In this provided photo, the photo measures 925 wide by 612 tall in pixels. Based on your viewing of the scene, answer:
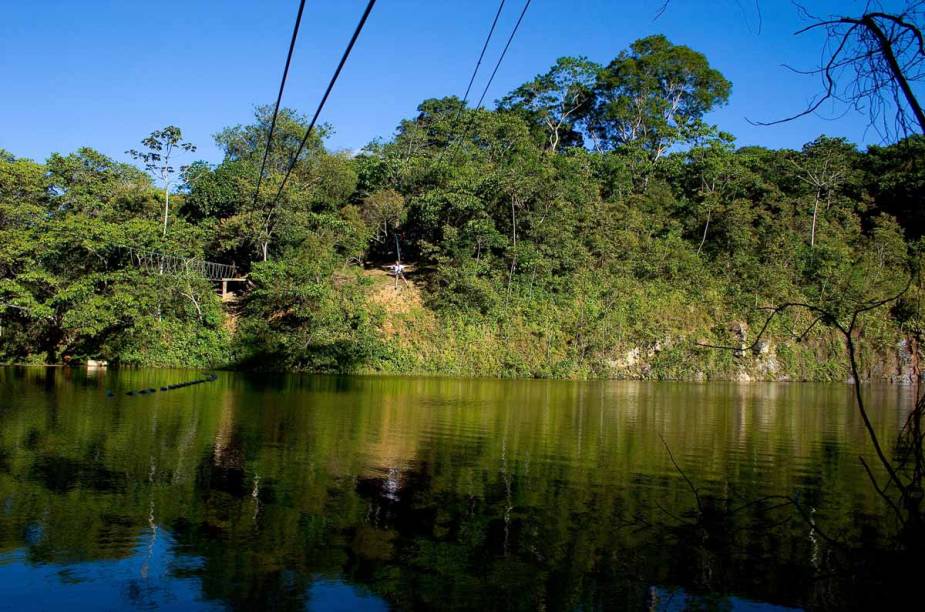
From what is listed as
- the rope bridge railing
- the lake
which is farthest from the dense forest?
the lake

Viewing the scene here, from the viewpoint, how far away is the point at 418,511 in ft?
28.7

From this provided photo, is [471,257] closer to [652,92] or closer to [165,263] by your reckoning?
[165,263]

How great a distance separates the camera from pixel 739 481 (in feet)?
35.9

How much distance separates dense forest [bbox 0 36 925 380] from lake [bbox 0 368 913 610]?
16.4 meters

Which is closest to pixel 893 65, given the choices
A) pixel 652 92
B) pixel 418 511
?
pixel 418 511

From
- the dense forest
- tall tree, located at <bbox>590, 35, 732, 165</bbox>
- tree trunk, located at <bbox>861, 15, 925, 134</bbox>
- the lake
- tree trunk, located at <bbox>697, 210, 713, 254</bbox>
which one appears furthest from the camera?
tall tree, located at <bbox>590, 35, 732, 165</bbox>

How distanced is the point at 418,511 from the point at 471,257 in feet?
99.5

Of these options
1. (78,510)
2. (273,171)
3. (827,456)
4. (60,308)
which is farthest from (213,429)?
(273,171)

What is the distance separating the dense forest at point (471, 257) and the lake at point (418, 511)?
16354 mm

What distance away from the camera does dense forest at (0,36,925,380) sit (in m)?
33.4

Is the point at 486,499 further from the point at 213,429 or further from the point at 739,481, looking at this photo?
the point at 213,429

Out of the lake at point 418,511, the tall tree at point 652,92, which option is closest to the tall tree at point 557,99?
the tall tree at point 652,92

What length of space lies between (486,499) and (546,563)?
8.37 ft

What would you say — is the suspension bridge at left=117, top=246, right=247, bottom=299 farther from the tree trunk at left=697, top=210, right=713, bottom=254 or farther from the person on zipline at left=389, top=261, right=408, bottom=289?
Answer: the tree trunk at left=697, top=210, right=713, bottom=254
